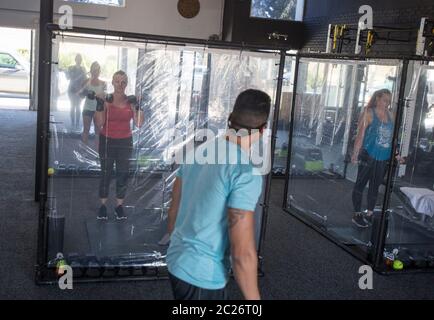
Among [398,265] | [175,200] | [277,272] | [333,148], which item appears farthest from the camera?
[333,148]

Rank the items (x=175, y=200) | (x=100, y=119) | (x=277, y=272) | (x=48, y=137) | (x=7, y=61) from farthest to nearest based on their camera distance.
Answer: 1. (x=7, y=61)
2. (x=277, y=272)
3. (x=100, y=119)
4. (x=48, y=137)
5. (x=175, y=200)

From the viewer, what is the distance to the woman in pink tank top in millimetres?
3867

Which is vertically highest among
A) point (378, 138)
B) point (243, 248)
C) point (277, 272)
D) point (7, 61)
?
point (7, 61)

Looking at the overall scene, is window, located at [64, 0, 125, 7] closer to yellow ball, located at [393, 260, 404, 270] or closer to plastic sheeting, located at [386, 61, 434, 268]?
plastic sheeting, located at [386, 61, 434, 268]

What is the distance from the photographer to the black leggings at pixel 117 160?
3883mm

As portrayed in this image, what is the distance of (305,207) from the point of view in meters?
5.50

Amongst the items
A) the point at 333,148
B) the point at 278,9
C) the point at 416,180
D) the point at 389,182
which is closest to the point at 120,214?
the point at 389,182

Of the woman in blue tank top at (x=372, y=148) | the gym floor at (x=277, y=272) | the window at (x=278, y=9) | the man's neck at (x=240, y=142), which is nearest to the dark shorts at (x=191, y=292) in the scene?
the man's neck at (x=240, y=142)

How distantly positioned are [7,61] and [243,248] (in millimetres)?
15104

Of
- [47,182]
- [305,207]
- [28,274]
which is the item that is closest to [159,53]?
[47,182]

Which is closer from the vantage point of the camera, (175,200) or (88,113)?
(175,200)

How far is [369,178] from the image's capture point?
480cm

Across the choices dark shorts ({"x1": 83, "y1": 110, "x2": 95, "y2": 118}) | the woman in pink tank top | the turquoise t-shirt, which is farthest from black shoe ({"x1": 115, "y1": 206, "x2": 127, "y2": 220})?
the turquoise t-shirt

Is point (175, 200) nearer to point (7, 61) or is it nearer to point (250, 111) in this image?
point (250, 111)
